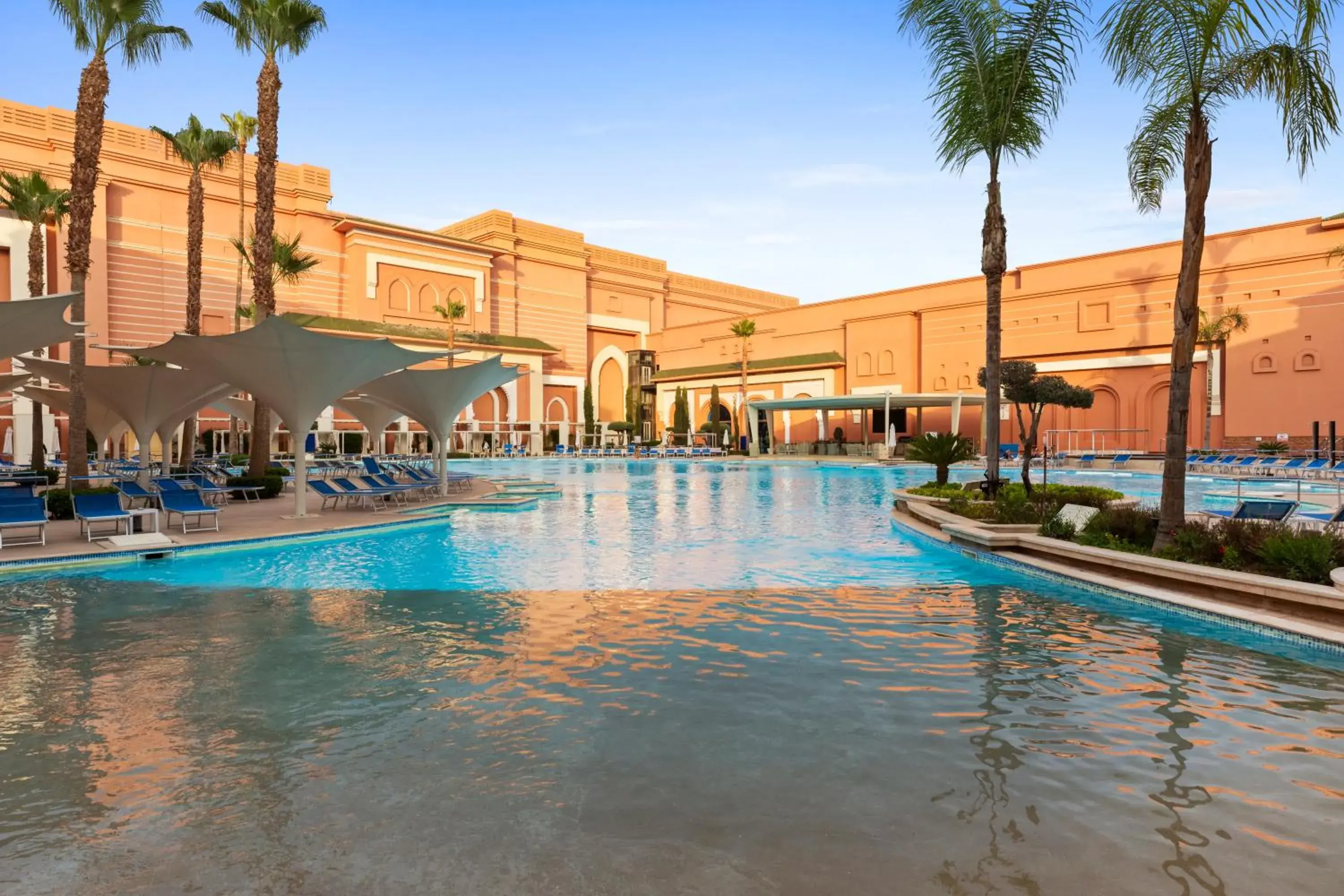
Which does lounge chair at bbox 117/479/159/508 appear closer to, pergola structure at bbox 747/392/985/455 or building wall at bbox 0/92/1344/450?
building wall at bbox 0/92/1344/450

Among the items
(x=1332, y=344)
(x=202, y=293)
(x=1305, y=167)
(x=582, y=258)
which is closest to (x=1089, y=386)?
(x=1332, y=344)

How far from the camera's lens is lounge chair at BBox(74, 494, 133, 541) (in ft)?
34.6

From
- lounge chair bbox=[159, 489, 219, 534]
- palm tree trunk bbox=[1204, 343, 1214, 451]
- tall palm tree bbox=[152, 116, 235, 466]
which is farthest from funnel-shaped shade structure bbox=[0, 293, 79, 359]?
palm tree trunk bbox=[1204, 343, 1214, 451]

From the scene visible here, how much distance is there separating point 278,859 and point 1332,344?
35381 mm

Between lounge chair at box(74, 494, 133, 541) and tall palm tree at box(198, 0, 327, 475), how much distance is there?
568 centimetres

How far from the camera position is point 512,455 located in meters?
44.7

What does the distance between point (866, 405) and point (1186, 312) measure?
92.1 feet

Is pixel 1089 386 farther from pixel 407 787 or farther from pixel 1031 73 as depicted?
pixel 407 787

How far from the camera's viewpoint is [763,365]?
4591cm

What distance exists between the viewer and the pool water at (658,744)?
2.93 m

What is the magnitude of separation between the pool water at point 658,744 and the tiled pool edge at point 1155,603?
81 millimetres

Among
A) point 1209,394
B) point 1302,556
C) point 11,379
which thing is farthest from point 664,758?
point 1209,394

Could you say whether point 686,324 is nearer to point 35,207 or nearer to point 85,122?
point 35,207

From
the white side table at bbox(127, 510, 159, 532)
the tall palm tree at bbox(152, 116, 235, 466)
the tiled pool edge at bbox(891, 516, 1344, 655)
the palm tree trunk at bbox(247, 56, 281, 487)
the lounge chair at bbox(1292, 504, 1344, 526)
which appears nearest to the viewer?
the tiled pool edge at bbox(891, 516, 1344, 655)
